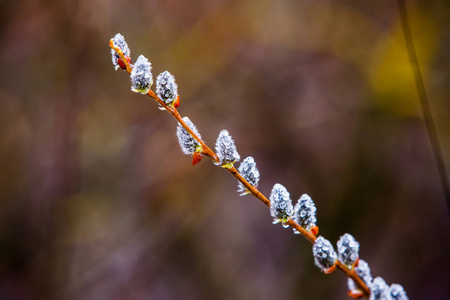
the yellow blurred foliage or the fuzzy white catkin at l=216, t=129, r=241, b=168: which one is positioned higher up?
the yellow blurred foliage

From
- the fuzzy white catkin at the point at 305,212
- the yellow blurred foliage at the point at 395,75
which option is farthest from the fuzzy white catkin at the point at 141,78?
the yellow blurred foliage at the point at 395,75

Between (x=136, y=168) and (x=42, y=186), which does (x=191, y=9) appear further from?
(x=42, y=186)

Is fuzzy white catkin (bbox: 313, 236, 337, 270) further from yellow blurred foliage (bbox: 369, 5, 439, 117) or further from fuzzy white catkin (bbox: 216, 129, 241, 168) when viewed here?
yellow blurred foliage (bbox: 369, 5, 439, 117)

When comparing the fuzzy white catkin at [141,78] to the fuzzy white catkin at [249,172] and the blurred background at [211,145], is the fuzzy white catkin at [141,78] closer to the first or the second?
the fuzzy white catkin at [249,172]

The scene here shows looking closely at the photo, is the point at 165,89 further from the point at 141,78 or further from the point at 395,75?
the point at 395,75

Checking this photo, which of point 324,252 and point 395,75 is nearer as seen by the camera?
point 324,252

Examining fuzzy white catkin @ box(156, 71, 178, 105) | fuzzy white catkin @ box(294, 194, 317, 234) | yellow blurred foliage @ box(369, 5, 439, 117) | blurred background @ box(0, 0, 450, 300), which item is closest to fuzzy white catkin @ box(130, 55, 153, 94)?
fuzzy white catkin @ box(156, 71, 178, 105)

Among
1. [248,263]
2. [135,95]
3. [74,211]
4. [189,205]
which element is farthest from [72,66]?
[248,263]

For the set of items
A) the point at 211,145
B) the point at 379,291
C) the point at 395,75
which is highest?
the point at 395,75

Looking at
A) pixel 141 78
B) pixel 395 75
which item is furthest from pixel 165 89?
pixel 395 75

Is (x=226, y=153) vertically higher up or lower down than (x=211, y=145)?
lower down
